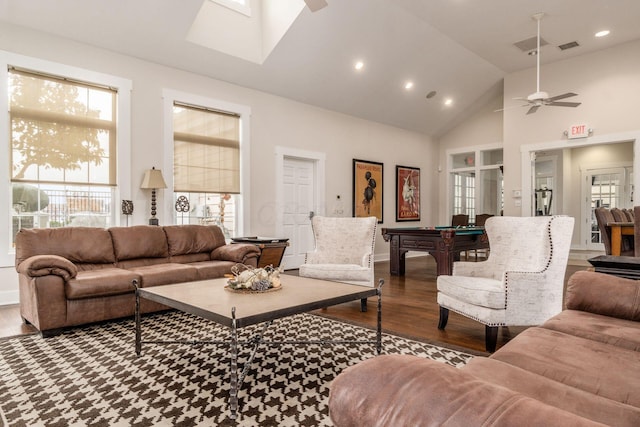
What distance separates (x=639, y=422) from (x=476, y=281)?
2.31 m

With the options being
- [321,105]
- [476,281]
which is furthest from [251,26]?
[476,281]

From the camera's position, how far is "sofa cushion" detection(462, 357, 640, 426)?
953mm

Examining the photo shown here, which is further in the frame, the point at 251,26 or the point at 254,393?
the point at 251,26

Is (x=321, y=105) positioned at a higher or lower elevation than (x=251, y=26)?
lower

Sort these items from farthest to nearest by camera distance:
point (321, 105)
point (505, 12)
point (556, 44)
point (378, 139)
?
point (378, 139) → point (321, 105) → point (556, 44) → point (505, 12)

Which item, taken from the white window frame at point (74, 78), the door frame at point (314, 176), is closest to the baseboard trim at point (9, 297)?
the white window frame at point (74, 78)

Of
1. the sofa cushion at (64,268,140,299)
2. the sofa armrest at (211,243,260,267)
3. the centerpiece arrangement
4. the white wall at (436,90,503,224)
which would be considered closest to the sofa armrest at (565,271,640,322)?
the centerpiece arrangement

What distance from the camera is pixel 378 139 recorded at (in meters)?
8.31

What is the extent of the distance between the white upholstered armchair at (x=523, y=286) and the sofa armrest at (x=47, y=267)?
A: 3.05 metres

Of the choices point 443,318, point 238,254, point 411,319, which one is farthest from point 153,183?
point 443,318

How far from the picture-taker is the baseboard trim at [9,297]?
4152 mm

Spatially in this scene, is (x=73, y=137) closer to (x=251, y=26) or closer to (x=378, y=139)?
(x=251, y=26)

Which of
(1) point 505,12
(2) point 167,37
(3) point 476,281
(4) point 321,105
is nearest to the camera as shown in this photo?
(3) point 476,281

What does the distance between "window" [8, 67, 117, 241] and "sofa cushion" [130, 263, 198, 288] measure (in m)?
1.32
